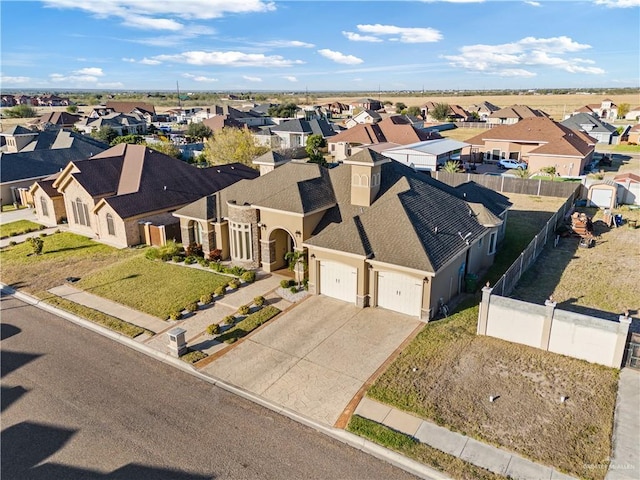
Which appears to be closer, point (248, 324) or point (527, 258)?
point (248, 324)

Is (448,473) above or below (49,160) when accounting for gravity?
below

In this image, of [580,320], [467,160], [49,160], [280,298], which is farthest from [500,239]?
[49,160]

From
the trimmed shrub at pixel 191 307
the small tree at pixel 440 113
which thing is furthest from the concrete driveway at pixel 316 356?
the small tree at pixel 440 113

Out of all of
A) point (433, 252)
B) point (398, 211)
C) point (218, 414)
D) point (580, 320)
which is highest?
point (398, 211)

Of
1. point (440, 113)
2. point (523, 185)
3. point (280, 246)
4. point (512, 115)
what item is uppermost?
point (440, 113)

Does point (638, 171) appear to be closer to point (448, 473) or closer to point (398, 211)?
point (398, 211)

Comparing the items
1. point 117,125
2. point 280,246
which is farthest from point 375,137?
point 117,125

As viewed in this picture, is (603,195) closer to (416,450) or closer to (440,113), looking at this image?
(416,450)
